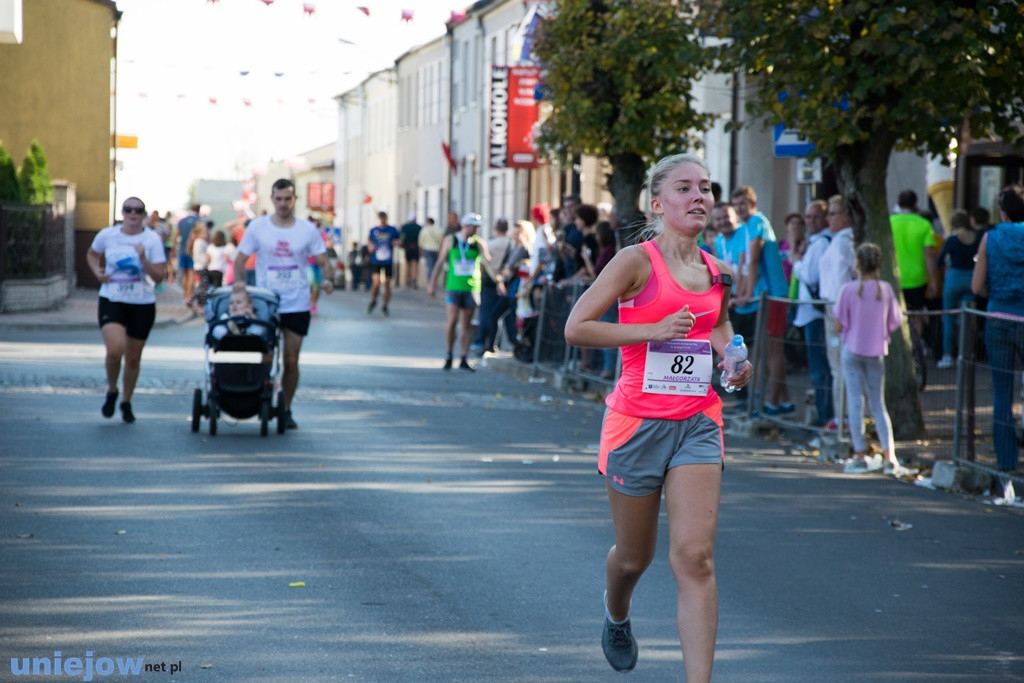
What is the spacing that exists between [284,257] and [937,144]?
5.11 meters

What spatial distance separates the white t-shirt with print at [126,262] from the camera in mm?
12312

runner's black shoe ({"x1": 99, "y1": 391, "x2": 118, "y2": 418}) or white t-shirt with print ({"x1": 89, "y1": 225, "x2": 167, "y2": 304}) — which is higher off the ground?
white t-shirt with print ({"x1": 89, "y1": 225, "x2": 167, "y2": 304})

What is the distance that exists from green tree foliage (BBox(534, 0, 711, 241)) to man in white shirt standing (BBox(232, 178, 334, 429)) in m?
8.16

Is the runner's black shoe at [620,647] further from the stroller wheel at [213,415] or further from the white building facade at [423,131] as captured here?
the white building facade at [423,131]

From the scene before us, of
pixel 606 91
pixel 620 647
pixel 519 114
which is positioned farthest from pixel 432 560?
pixel 519 114

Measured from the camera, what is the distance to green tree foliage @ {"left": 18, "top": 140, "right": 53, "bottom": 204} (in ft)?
96.9

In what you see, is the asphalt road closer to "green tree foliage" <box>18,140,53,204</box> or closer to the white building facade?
"green tree foliage" <box>18,140,53,204</box>

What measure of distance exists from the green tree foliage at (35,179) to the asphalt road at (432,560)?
1721cm

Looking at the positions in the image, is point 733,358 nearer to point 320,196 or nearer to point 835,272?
point 835,272

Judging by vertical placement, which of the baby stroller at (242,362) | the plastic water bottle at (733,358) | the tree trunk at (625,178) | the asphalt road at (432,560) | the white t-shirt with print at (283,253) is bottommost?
the asphalt road at (432,560)

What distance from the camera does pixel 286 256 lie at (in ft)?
39.3

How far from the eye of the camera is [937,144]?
12.3 meters

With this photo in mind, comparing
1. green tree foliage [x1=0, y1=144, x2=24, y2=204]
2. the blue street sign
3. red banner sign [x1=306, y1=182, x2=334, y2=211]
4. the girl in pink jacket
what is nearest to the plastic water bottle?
the girl in pink jacket

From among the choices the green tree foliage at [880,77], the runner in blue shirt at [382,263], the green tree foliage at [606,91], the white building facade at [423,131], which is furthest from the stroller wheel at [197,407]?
the white building facade at [423,131]
